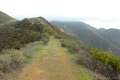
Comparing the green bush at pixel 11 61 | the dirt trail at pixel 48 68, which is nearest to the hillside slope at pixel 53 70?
the dirt trail at pixel 48 68

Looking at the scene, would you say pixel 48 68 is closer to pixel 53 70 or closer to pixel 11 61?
pixel 53 70

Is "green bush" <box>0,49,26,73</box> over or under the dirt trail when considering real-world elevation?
over

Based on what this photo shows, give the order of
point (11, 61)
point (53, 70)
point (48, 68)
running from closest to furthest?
point (11, 61) → point (53, 70) → point (48, 68)

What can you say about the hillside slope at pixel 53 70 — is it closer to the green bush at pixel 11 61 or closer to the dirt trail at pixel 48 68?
the dirt trail at pixel 48 68

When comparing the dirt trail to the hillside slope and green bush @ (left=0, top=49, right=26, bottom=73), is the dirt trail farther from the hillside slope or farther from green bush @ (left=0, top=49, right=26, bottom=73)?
green bush @ (left=0, top=49, right=26, bottom=73)

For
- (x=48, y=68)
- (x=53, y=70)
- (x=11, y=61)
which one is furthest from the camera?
(x=48, y=68)

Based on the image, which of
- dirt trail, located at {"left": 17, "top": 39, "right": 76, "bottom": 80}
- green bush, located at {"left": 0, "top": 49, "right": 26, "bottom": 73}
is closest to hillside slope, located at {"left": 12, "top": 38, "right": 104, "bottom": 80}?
dirt trail, located at {"left": 17, "top": 39, "right": 76, "bottom": 80}

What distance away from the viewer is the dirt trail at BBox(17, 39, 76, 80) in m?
17.0

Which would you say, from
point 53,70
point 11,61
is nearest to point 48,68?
point 53,70

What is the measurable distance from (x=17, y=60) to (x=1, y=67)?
2.72 metres

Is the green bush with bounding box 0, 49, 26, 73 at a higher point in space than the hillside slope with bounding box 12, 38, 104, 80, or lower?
higher

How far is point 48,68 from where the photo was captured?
19.6 m

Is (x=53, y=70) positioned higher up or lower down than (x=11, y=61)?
lower down

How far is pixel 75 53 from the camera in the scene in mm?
26141
